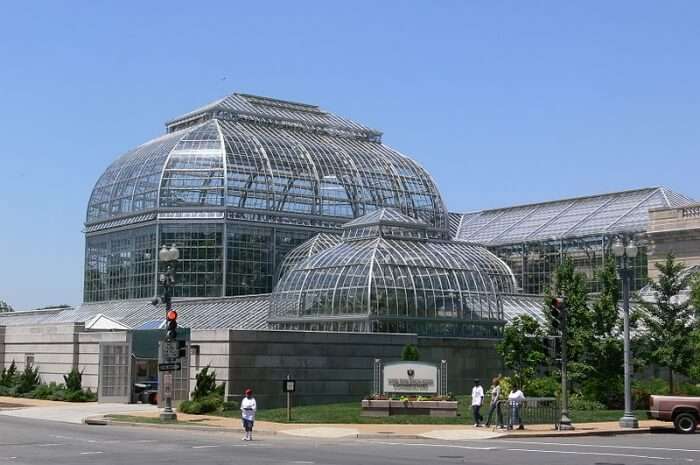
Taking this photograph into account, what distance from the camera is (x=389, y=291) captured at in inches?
2036

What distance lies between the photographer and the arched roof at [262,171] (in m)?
70.8

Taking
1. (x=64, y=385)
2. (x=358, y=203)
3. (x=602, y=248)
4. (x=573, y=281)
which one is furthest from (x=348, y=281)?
(x=602, y=248)

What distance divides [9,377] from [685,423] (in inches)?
1488

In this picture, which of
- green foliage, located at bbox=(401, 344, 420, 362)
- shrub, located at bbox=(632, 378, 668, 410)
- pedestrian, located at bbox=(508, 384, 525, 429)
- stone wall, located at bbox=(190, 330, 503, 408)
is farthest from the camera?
green foliage, located at bbox=(401, 344, 420, 362)

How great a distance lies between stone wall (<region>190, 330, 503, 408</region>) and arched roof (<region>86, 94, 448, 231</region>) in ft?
77.0

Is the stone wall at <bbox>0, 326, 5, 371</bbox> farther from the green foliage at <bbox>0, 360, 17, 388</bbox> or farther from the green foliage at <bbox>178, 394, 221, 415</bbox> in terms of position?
the green foliage at <bbox>178, 394, 221, 415</bbox>

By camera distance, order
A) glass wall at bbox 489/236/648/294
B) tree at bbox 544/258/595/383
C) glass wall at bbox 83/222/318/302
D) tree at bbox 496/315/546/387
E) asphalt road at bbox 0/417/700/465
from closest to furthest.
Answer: asphalt road at bbox 0/417/700/465, tree at bbox 544/258/595/383, tree at bbox 496/315/546/387, glass wall at bbox 83/222/318/302, glass wall at bbox 489/236/648/294

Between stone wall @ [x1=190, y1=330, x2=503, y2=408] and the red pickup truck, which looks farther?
stone wall @ [x1=190, y1=330, x2=503, y2=408]

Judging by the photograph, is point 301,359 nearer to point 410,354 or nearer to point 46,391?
point 410,354

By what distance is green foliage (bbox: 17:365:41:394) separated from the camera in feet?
192

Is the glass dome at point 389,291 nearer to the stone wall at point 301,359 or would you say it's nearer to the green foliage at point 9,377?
the stone wall at point 301,359

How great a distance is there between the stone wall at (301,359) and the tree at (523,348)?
4.42 metres

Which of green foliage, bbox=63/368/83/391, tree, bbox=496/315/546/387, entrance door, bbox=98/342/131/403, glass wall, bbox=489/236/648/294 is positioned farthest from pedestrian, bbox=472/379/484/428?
glass wall, bbox=489/236/648/294

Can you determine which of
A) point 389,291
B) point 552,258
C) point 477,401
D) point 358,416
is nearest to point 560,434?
point 477,401
